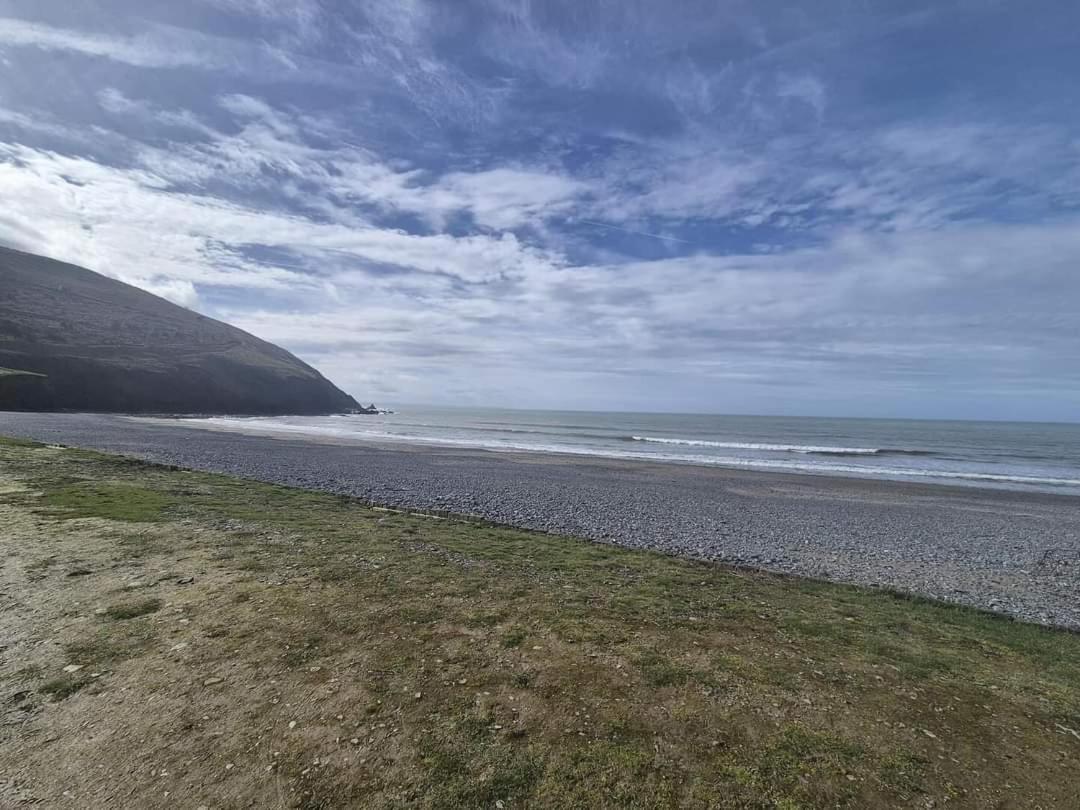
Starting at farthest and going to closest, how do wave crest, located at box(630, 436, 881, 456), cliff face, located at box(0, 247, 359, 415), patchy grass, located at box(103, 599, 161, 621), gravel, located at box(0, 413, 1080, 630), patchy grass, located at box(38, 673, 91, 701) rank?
cliff face, located at box(0, 247, 359, 415) → wave crest, located at box(630, 436, 881, 456) → gravel, located at box(0, 413, 1080, 630) → patchy grass, located at box(103, 599, 161, 621) → patchy grass, located at box(38, 673, 91, 701)

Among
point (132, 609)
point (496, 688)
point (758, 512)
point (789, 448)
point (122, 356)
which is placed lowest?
point (758, 512)

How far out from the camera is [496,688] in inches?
196

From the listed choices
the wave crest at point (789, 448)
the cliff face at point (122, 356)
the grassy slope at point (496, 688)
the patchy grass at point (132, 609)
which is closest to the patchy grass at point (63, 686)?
the grassy slope at point (496, 688)

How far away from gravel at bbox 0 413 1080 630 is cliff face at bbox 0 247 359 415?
194ft

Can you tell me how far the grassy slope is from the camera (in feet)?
12.4

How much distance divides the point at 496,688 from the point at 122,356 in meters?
119

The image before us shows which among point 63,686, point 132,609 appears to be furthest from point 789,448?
point 63,686

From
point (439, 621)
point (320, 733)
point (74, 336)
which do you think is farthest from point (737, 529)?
point (74, 336)

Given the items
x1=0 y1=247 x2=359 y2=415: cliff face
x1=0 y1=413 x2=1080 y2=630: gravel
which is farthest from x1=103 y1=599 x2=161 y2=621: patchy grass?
x1=0 y1=247 x2=359 y2=415: cliff face

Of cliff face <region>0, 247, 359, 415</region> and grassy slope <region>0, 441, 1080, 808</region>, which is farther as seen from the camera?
cliff face <region>0, 247, 359, 415</region>

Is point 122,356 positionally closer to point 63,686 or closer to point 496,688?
point 63,686

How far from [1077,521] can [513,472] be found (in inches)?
966

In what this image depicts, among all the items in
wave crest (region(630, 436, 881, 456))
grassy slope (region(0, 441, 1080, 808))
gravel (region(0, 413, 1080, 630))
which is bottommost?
gravel (region(0, 413, 1080, 630))

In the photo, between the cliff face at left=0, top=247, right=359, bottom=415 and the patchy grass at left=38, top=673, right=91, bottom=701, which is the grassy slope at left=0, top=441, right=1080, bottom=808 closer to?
the patchy grass at left=38, top=673, right=91, bottom=701
